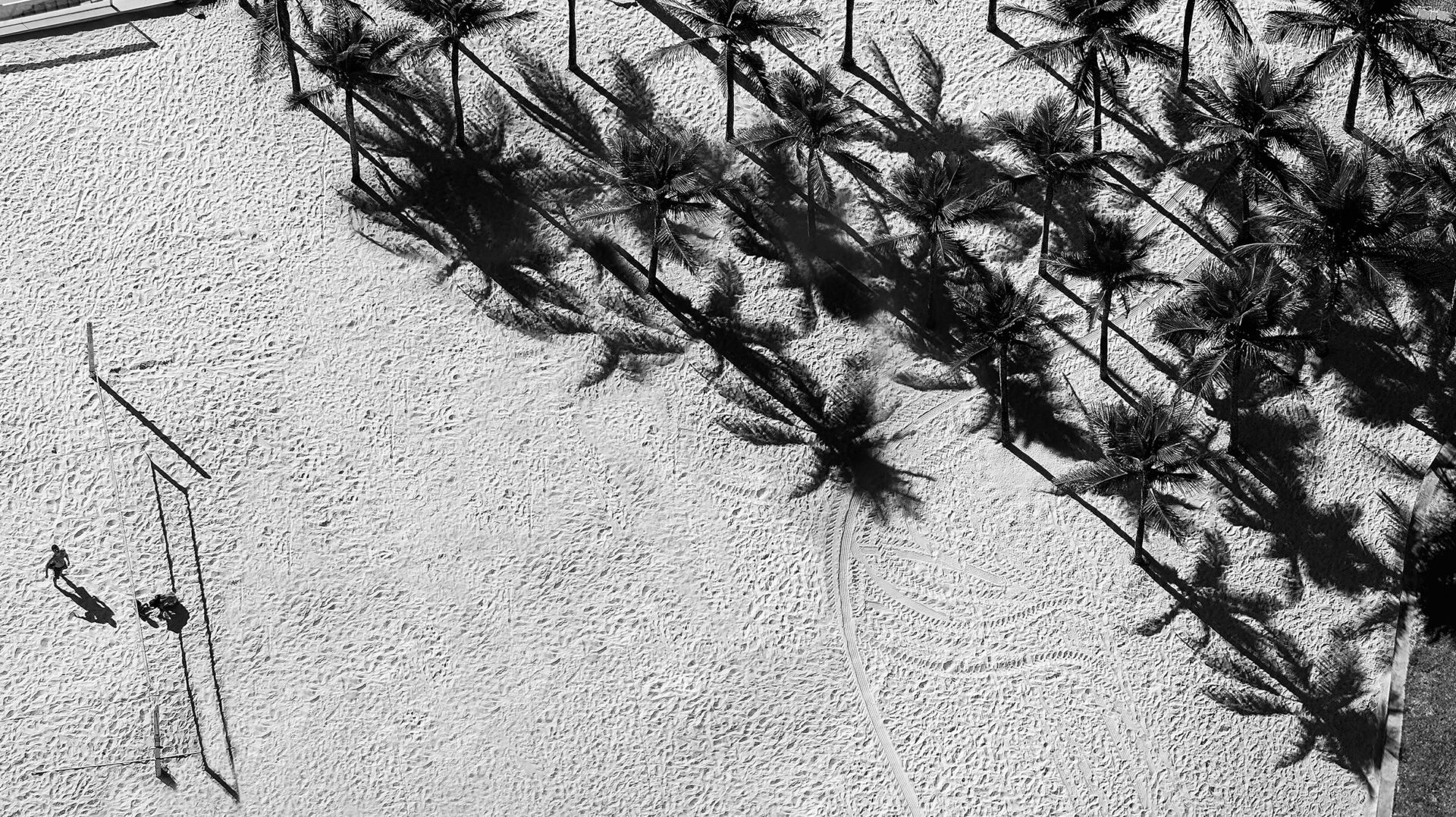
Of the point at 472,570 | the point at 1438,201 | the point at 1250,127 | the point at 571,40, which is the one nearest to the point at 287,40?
the point at 571,40

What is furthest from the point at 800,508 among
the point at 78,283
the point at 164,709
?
the point at 78,283

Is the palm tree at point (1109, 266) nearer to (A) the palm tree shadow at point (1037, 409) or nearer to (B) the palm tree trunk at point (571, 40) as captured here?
(A) the palm tree shadow at point (1037, 409)

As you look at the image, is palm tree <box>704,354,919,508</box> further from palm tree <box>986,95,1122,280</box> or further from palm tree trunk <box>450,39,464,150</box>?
palm tree trunk <box>450,39,464,150</box>

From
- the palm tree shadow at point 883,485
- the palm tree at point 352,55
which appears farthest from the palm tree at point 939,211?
the palm tree at point 352,55

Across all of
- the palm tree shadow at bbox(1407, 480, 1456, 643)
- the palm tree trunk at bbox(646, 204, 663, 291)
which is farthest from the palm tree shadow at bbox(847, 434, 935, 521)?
the palm tree shadow at bbox(1407, 480, 1456, 643)

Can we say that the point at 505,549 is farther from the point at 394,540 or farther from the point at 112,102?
the point at 112,102
